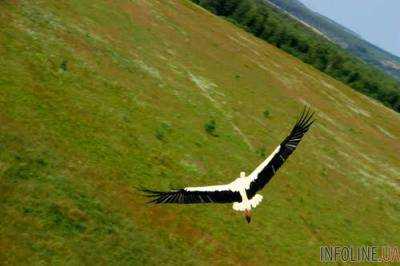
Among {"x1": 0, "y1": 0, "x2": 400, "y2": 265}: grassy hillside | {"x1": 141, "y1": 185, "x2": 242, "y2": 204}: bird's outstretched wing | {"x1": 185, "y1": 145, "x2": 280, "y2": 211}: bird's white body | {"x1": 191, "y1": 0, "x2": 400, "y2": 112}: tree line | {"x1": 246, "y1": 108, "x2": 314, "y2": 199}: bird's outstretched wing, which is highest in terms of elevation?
{"x1": 246, "y1": 108, "x2": 314, "y2": 199}: bird's outstretched wing

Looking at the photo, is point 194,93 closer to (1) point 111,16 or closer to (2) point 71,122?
(1) point 111,16

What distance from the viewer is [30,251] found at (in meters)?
28.2

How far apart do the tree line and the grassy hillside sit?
79758 mm

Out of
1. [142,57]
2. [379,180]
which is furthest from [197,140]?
[379,180]

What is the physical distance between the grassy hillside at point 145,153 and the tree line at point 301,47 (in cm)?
7976

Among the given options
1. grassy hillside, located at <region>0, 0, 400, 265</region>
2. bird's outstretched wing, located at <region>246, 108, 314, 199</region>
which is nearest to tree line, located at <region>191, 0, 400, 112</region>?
grassy hillside, located at <region>0, 0, 400, 265</region>

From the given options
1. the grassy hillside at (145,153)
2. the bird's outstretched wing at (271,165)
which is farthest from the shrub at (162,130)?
the bird's outstretched wing at (271,165)

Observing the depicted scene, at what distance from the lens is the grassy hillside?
3200 centimetres

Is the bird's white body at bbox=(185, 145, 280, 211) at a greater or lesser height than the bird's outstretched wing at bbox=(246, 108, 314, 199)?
lesser

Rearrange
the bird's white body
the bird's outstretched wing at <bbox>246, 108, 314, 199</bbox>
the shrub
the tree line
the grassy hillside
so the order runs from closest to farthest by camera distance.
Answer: the bird's white body → the bird's outstretched wing at <bbox>246, 108, 314, 199</bbox> → the grassy hillside → the shrub → the tree line

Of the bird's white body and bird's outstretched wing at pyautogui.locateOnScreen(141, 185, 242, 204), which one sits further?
bird's outstretched wing at pyautogui.locateOnScreen(141, 185, 242, 204)

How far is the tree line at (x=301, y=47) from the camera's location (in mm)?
155775

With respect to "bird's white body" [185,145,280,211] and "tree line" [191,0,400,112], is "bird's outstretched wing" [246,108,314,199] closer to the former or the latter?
"bird's white body" [185,145,280,211]

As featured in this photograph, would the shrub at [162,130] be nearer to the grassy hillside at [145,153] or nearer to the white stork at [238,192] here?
the grassy hillside at [145,153]
